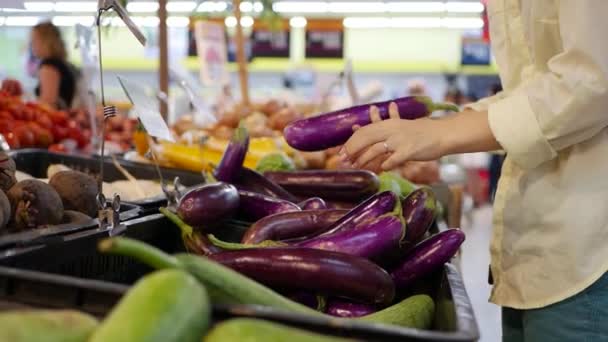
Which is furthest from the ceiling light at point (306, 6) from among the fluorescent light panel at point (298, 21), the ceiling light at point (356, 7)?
the fluorescent light panel at point (298, 21)

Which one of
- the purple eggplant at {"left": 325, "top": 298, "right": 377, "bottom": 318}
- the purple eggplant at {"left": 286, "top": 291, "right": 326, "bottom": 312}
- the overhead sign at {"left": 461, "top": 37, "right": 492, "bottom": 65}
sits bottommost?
the overhead sign at {"left": 461, "top": 37, "right": 492, "bottom": 65}

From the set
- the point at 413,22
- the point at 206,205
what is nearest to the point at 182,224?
the point at 206,205

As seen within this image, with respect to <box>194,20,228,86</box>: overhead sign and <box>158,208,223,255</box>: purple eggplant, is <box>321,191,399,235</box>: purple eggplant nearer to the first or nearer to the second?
<box>158,208,223,255</box>: purple eggplant

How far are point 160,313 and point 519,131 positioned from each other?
2.96 feet

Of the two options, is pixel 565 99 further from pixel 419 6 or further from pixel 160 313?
pixel 419 6

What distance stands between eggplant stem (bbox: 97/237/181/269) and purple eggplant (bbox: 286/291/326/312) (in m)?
0.37

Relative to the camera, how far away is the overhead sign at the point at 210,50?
418 centimetres

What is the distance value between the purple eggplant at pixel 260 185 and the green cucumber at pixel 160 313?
1064 millimetres

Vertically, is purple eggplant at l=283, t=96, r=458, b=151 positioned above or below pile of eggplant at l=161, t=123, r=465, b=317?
above

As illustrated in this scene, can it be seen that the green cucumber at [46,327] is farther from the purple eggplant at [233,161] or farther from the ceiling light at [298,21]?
the ceiling light at [298,21]

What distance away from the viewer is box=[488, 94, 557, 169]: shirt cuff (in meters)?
1.34

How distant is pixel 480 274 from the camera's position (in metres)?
4.62

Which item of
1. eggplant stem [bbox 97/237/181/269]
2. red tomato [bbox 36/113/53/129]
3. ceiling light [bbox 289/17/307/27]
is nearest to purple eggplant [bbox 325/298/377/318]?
eggplant stem [bbox 97/237/181/269]

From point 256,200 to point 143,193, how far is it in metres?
0.58
